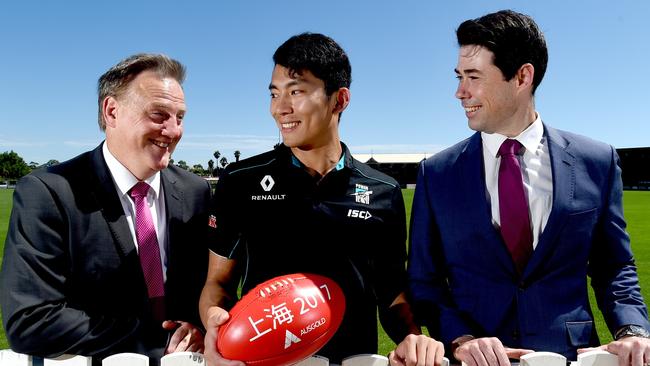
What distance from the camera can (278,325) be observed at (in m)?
2.23

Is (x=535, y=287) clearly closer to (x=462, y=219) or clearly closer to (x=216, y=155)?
(x=462, y=219)

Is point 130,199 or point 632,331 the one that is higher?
point 130,199

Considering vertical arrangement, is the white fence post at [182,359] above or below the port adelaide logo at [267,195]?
below

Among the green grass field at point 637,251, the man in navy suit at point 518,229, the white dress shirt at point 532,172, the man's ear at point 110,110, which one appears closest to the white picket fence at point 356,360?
the man in navy suit at point 518,229

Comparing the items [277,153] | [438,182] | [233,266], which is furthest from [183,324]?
[438,182]

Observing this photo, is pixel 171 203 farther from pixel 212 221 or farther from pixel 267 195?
pixel 267 195

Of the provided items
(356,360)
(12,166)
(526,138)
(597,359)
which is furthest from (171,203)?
(12,166)

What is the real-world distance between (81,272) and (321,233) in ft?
4.10

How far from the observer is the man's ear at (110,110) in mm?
3029

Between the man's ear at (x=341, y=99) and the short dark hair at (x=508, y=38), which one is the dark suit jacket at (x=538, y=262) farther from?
the man's ear at (x=341, y=99)

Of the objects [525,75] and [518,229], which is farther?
[525,75]

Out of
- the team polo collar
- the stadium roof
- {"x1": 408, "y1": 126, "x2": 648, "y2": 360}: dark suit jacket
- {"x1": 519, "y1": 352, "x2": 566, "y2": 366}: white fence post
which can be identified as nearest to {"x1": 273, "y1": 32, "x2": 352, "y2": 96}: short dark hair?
the team polo collar

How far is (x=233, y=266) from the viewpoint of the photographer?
9.39 feet

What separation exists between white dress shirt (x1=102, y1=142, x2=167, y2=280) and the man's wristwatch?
2333 millimetres
